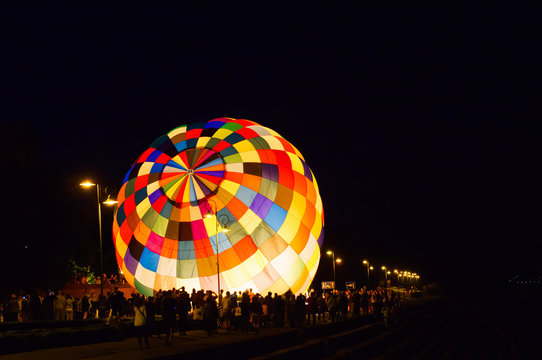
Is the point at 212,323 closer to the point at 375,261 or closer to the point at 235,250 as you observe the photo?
the point at 235,250

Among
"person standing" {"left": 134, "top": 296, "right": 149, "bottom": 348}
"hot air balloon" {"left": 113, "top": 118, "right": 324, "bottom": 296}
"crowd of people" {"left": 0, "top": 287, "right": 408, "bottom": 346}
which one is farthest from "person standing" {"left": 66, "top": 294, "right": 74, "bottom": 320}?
"person standing" {"left": 134, "top": 296, "right": 149, "bottom": 348}

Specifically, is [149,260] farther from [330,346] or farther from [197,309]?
[330,346]

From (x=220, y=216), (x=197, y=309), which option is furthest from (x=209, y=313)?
(x=220, y=216)

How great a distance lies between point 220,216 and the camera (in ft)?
100

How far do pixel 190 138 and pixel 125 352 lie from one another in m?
17.6

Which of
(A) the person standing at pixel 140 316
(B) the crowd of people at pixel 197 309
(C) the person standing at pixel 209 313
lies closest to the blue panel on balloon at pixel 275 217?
(B) the crowd of people at pixel 197 309

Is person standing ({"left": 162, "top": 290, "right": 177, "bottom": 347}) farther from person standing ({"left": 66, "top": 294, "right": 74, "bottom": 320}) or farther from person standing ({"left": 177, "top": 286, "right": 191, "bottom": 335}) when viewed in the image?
person standing ({"left": 66, "top": 294, "right": 74, "bottom": 320})

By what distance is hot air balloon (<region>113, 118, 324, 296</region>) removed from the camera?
29938mm

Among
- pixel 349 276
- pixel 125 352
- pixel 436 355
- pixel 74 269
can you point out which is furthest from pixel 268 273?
pixel 349 276

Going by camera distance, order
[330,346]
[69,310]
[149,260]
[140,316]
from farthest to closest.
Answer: [149,260]
[69,310]
[330,346]
[140,316]

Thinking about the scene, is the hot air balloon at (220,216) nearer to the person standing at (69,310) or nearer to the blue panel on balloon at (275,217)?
the blue panel on balloon at (275,217)

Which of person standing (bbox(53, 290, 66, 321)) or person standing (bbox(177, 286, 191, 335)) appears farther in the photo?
person standing (bbox(53, 290, 66, 321))

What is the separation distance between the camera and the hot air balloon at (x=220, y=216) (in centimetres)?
2994

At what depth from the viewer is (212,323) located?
872 inches
